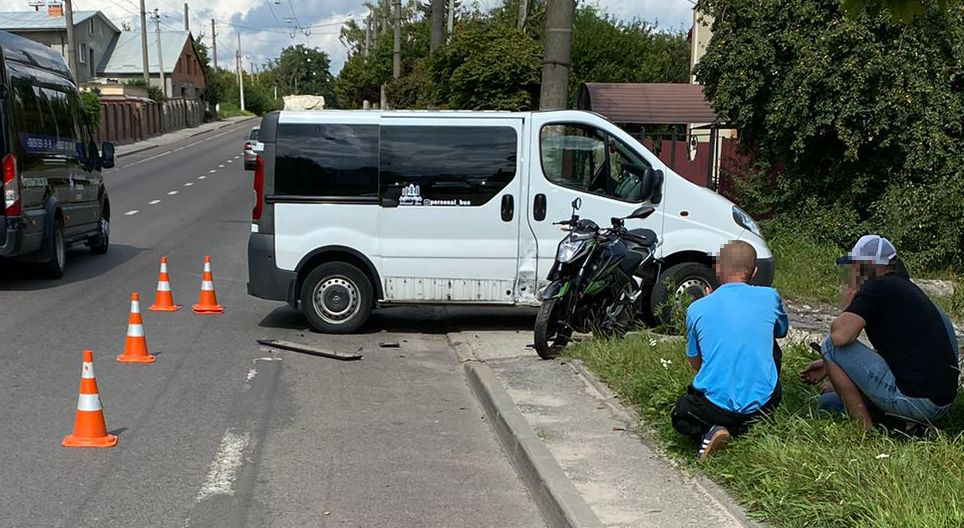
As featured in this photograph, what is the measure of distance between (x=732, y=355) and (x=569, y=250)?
3346 millimetres

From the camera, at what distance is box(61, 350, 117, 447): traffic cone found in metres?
6.19

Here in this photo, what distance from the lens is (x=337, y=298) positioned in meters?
9.91

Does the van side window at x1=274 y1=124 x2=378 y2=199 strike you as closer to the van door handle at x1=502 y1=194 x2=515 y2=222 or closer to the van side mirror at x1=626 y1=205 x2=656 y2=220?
the van door handle at x1=502 y1=194 x2=515 y2=222

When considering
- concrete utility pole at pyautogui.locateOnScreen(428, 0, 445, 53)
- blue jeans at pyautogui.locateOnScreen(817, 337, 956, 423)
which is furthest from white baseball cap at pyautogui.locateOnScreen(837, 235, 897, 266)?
concrete utility pole at pyautogui.locateOnScreen(428, 0, 445, 53)

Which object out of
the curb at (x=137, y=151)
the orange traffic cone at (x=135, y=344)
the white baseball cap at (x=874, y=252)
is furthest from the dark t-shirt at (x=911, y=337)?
the curb at (x=137, y=151)

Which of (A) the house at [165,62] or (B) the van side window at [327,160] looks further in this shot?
(A) the house at [165,62]

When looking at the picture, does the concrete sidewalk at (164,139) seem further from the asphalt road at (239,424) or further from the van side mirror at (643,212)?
the van side mirror at (643,212)

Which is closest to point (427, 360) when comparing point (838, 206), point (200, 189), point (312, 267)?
point (312, 267)

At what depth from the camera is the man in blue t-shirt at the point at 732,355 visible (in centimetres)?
544

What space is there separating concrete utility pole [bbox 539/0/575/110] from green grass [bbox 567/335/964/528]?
743 centimetres

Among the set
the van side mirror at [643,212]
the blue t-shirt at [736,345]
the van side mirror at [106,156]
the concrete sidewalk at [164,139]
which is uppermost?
the van side mirror at [106,156]

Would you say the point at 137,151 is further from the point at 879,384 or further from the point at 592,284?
the point at 879,384

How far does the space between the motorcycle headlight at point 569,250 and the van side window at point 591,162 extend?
4.02 feet

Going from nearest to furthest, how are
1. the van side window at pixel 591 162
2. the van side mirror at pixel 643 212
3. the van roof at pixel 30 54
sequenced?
the van side mirror at pixel 643 212 → the van side window at pixel 591 162 → the van roof at pixel 30 54
